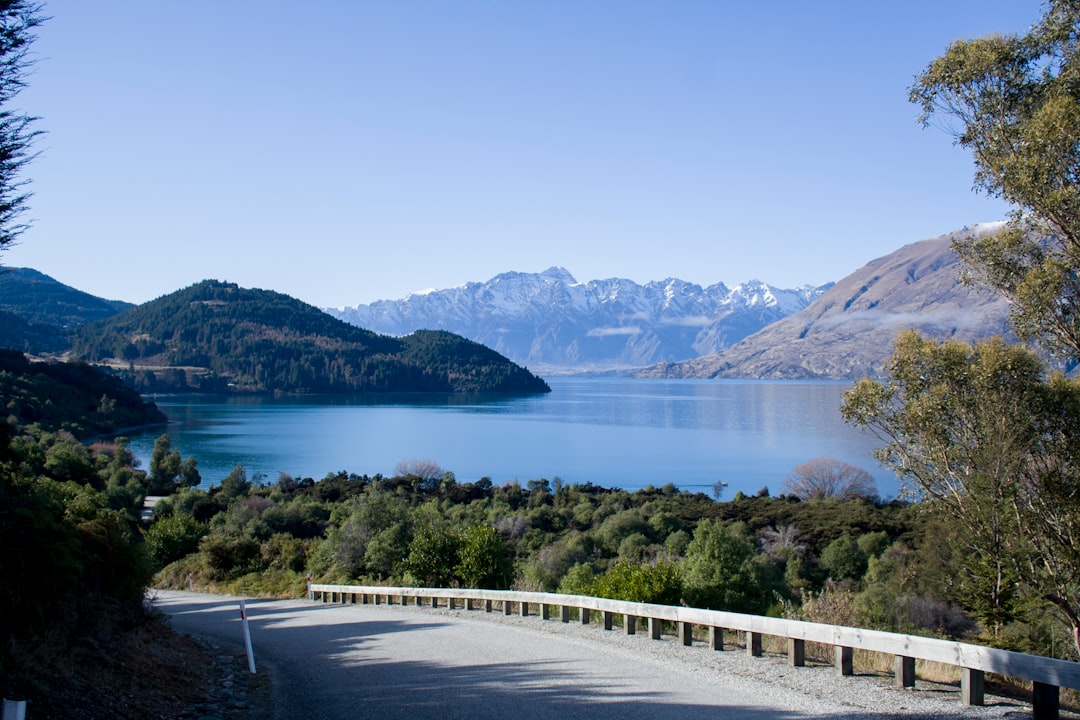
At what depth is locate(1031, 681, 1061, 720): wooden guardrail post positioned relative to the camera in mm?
5148

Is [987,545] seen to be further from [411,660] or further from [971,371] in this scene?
[411,660]

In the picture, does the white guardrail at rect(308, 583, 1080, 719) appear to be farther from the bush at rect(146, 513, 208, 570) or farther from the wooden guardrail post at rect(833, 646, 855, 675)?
the bush at rect(146, 513, 208, 570)

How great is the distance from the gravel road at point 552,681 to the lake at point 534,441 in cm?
4120


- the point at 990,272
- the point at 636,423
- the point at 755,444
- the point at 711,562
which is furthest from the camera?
the point at 636,423

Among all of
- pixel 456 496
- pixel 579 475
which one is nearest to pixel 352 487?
pixel 456 496

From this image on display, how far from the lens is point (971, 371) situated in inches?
409

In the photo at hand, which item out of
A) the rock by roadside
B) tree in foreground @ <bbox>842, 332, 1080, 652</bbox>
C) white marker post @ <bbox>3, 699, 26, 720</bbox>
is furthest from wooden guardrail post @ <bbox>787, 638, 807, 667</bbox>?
white marker post @ <bbox>3, 699, 26, 720</bbox>

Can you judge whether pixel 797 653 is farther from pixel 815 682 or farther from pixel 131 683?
pixel 131 683

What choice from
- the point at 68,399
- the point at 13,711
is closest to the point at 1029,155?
the point at 13,711

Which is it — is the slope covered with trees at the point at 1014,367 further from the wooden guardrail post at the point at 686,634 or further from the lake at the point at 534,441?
the lake at the point at 534,441

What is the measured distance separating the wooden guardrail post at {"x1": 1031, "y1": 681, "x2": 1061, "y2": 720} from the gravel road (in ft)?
0.51


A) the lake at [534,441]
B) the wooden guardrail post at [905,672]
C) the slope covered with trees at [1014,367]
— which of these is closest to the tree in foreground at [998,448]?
the slope covered with trees at [1014,367]

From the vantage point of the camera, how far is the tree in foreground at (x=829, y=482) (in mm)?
61031

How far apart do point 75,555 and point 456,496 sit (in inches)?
2003
